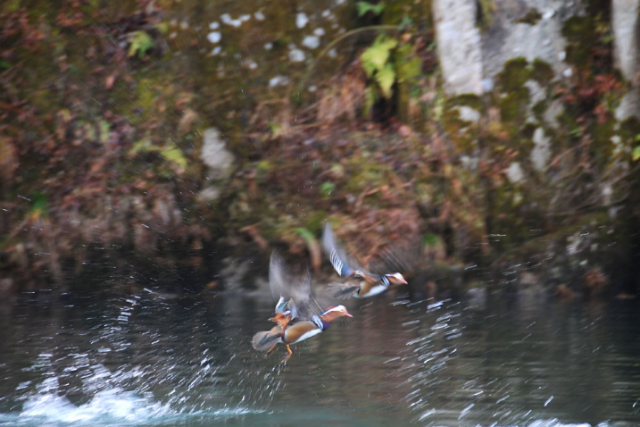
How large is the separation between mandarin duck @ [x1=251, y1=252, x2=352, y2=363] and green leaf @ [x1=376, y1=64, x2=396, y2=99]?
6.24 m

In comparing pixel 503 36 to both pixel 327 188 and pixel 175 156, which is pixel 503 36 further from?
pixel 175 156

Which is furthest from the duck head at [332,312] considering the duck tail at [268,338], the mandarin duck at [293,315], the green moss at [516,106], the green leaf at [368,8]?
the green leaf at [368,8]

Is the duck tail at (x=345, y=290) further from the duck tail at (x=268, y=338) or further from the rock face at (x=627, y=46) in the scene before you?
the rock face at (x=627, y=46)

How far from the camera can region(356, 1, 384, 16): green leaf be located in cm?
1170

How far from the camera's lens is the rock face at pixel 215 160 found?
1166 cm

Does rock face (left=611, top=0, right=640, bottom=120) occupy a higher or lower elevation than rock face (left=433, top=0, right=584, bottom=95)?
lower

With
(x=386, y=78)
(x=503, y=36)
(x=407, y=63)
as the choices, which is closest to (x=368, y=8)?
(x=407, y=63)

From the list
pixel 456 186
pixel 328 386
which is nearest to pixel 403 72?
pixel 456 186

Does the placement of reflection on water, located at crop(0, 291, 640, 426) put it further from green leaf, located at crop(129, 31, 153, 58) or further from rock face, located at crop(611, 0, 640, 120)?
green leaf, located at crop(129, 31, 153, 58)

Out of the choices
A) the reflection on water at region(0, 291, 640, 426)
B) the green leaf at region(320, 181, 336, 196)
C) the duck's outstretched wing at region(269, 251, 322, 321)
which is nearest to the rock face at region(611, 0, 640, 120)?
the reflection on water at region(0, 291, 640, 426)

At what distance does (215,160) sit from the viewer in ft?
38.7

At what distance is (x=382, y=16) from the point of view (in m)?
12.1

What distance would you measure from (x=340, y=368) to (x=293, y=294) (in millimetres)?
1411

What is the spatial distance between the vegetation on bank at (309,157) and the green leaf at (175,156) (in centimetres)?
5
